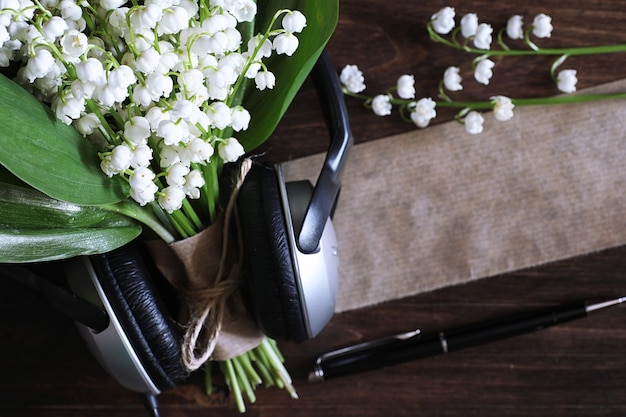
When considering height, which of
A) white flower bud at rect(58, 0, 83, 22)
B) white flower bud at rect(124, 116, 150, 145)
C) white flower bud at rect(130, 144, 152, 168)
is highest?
white flower bud at rect(58, 0, 83, 22)

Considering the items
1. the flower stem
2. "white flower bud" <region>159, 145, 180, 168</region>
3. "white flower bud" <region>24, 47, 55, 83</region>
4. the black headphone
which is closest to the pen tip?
the black headphone

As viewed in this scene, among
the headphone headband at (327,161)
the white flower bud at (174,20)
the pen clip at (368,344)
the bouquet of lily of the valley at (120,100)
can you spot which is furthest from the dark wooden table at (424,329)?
the white flower bud at (174,20)

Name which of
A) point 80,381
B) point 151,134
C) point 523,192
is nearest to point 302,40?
point 151,134

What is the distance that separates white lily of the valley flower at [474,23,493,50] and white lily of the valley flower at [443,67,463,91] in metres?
0.03

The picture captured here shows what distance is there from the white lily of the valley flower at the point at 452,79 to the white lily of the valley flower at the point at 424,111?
2 cm

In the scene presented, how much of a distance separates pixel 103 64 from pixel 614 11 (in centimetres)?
56

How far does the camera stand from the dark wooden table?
2.47 ft

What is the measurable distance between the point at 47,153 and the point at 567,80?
0.53 metres

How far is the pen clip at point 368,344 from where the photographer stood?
750 mm

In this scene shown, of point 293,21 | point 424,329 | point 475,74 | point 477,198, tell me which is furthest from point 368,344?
point 293,21

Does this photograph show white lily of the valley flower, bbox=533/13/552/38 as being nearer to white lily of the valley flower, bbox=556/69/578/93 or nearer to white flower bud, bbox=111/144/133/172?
white lily of the valley flower, bbox=556/69/578/93

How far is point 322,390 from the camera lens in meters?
0.76

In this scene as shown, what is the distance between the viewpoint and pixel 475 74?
29.5 inches

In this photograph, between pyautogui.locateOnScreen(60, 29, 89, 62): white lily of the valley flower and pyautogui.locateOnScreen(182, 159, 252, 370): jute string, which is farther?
pyautogui.locateOnScreen(182, 159, 252, 370): jute string
